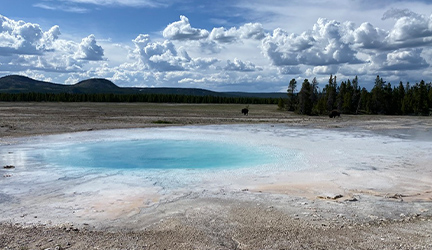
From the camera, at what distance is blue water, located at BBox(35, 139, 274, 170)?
14.2 meters

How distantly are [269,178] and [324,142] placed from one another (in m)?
10.8

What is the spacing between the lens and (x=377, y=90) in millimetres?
73938

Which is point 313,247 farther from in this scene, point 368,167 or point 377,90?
point 377,90

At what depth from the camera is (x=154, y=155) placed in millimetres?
16672

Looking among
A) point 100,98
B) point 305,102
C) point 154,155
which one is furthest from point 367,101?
Answer: point 100,98

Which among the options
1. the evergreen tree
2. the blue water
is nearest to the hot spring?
the blue water

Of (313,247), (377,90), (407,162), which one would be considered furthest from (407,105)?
(313,247)

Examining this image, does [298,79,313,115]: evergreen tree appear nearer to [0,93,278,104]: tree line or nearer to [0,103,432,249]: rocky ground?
[0,103,432,249]: rocky ground

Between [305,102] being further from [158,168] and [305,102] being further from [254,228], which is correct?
[254,228]

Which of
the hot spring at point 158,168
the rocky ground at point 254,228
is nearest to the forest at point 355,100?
the hot spring at point 158,168

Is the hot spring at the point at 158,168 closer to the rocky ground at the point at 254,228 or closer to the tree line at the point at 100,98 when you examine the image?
the rocky ground at the point at 254,228

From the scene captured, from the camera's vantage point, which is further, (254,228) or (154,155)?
(154,155)

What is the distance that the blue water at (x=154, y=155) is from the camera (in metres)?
14.2

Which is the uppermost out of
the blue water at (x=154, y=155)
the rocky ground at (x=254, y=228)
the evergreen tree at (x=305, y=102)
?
the evergreen tree at (x=305, y=102)
